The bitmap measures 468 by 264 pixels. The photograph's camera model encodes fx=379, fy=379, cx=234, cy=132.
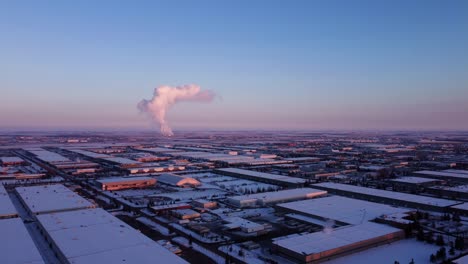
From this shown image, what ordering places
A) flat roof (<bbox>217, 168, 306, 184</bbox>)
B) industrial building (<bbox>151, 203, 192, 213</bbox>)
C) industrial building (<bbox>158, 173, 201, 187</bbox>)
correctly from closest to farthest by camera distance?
industrial building (<bbox>151, 203, 192, 213</bbox>)
industrial building (<bbox>158, 173, 201, 187</bbox>)
flat roof (<bbox>217, 168, 306, 184</bbox>)

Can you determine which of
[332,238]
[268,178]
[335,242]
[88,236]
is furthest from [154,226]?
[268,178]

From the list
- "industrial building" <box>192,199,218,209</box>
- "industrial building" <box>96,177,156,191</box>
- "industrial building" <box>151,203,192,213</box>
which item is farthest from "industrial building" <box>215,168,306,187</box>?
"industrial building" <box>151,203,192,213</box>

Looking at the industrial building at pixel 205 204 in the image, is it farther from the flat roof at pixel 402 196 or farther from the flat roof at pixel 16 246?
the flat roof at pixel 16 246

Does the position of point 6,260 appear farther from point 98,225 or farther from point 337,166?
point 337,166

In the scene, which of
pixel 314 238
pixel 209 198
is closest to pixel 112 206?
pixel 209 198

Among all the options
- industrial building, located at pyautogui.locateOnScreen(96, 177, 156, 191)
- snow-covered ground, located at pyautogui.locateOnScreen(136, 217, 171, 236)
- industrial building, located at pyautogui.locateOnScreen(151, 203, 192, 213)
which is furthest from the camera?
industrial building, located at pyautogui.locateOnScreen(96, 177, 156, 191)

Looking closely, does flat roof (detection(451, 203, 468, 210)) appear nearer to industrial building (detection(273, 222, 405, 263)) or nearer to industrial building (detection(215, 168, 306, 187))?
industrial building (detection(273, 222, 405, 263))
